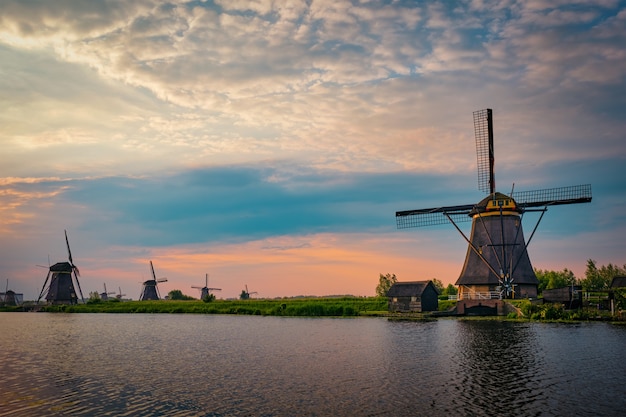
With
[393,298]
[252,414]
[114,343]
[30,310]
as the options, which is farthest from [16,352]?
[30,310]

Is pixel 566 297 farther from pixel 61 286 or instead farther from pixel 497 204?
pixel 61 286

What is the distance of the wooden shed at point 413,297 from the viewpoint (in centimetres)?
7031

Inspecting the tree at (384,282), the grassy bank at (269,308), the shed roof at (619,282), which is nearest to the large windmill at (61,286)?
the grassy bank at (269,308)

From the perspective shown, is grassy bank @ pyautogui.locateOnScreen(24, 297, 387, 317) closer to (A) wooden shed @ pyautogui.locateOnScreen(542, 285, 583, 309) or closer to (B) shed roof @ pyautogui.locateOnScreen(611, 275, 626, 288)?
(A) wooden shed @ pyautogui.locateOnScreen(542, 285, 583, 309)

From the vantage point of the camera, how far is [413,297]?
70.8 m

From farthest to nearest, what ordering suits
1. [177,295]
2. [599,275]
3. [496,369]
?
[177,295] → [599,275] → [496,369]

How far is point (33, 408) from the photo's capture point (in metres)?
20.3

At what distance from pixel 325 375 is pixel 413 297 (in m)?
45.8

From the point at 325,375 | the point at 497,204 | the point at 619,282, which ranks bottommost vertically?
the point at 325,375

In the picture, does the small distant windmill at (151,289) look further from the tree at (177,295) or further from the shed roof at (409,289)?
the shed roof at (409,289)

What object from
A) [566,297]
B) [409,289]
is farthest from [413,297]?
[566,297]

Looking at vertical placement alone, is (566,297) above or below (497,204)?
below

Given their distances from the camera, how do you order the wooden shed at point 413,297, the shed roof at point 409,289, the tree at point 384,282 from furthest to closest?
the tree at point 384,282 < the shed roof at point 409,289 < the wooden shed at point 413,297

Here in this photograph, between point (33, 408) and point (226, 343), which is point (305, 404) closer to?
point (33, 408)
